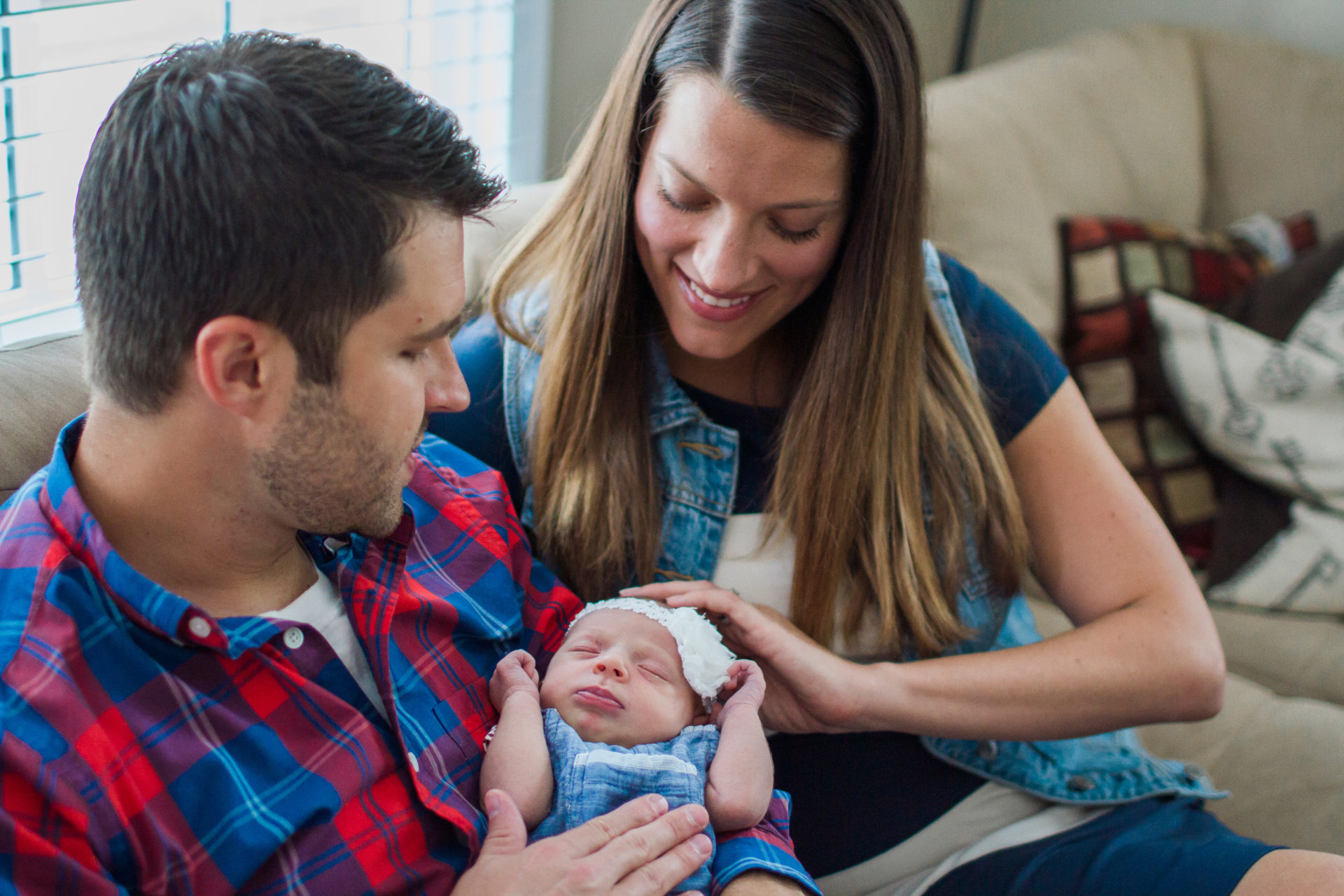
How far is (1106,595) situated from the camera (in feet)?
4.84

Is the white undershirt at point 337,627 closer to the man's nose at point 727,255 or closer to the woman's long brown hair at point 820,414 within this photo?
the woman's long brown hair at point 820,414

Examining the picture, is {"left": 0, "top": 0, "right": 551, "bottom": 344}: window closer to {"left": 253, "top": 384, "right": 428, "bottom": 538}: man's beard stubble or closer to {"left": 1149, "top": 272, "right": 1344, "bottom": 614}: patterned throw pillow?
{"left": 253, "top": 384, "right": 428, "bottom": 538}: man's beard stubble

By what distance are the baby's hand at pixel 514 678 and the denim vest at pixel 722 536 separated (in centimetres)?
29

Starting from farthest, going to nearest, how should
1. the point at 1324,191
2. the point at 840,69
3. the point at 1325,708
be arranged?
1. the point at 1324,191
2. the point at 1325,708
3. the point at 840,69

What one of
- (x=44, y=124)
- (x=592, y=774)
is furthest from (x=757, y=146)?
(x=44, y=124)

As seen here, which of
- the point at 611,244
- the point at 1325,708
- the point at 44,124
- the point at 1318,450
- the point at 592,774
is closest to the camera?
the point at 592,774

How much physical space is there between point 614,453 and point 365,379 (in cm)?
53

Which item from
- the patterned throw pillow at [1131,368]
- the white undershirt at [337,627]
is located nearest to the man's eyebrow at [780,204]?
the white undershirt at [337,627]

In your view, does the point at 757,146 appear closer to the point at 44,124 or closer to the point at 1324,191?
the point at 44,124

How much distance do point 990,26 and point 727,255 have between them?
3.05m

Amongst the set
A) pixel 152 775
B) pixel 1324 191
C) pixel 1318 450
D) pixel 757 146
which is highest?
pixel 757 146

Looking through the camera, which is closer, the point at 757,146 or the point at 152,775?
the point at 152,775

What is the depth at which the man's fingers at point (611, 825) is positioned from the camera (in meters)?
1.03

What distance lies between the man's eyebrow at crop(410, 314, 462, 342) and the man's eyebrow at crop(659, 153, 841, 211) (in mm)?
361
